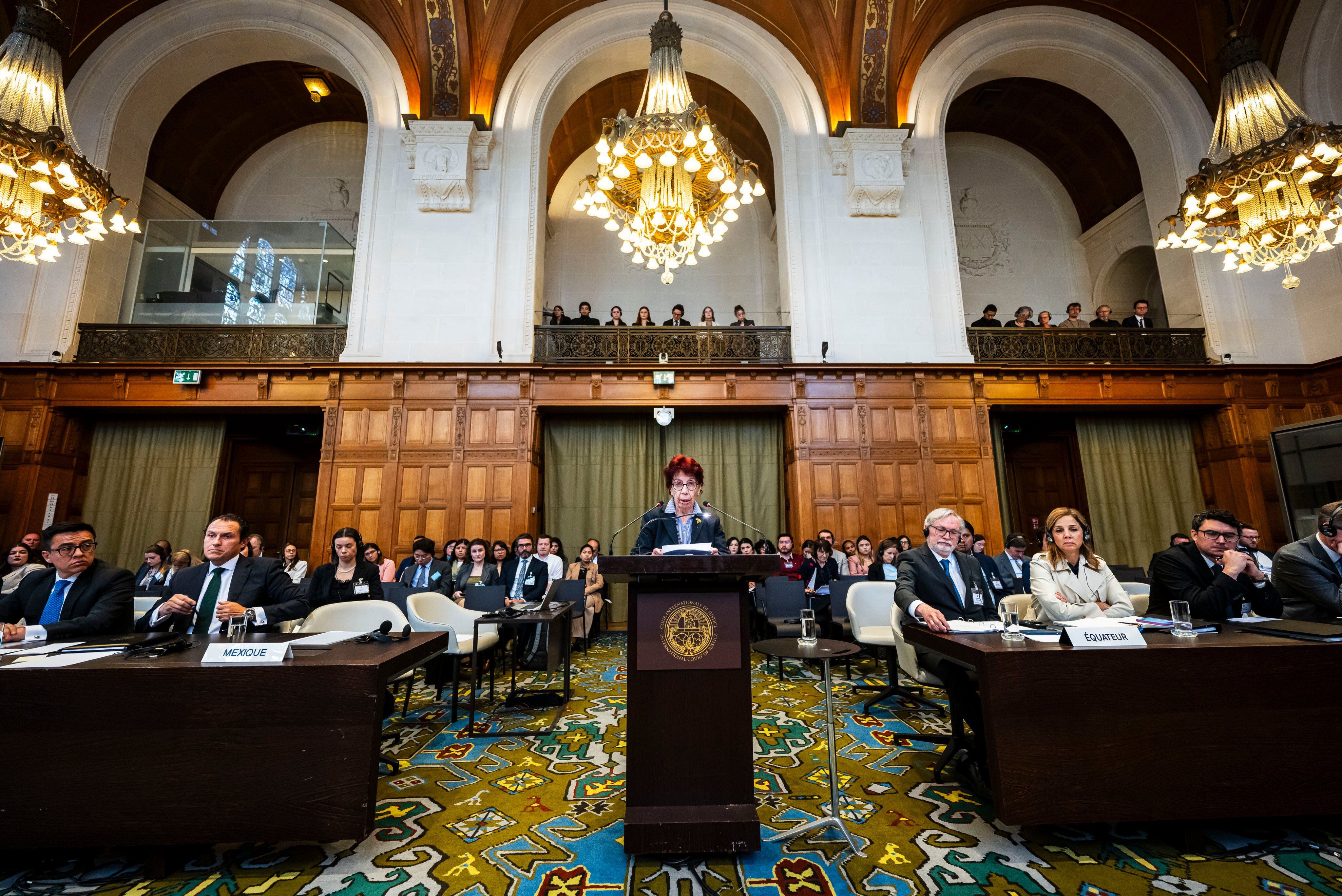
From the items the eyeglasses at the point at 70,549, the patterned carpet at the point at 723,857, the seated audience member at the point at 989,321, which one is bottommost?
the patterned carpet at the point at 723,857

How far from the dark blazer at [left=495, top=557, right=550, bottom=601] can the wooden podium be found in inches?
134

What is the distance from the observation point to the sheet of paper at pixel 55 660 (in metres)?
2.04

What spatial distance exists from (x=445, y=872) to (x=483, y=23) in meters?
10.6

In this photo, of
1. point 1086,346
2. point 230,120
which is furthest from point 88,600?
point 230,120

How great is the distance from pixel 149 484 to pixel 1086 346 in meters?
14.4

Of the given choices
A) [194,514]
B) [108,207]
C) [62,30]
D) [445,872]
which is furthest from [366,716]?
[108,207]

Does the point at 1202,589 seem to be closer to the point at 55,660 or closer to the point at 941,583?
the point at 941,583

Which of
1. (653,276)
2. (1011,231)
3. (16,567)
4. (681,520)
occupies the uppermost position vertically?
(1011,231)

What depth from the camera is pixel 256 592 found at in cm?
315

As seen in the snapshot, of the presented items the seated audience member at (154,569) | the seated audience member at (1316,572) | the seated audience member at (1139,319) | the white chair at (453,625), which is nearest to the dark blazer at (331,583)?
the white chair at (453,625)

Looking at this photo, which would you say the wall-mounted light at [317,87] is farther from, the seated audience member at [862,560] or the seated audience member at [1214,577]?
the seated audience member at [1214,577]

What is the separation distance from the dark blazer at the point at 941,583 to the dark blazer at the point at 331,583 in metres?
3.69

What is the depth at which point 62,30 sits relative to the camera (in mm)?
5543

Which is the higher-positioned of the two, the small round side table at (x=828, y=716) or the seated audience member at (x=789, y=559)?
the seated audience member at (x=789, y=559)
